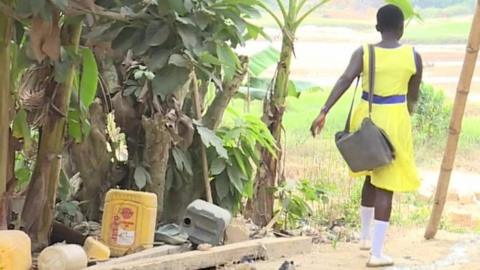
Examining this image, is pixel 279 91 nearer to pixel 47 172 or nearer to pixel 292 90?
pixel 292 90

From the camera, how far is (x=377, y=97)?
171 inches

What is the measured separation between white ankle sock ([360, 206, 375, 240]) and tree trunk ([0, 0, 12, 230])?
1.84 meters

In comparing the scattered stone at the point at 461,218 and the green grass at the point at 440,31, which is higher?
the green grass at the point at 440,31

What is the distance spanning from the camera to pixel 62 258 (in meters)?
3.66

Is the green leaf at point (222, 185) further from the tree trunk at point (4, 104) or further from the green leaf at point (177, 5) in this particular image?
the green leaf at point (177, 5)

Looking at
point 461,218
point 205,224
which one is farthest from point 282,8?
point 461,218

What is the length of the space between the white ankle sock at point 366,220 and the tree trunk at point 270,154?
0.79m

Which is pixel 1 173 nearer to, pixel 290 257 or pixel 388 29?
pixel 290 257

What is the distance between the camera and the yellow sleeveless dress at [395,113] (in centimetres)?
431

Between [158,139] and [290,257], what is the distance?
2.96 ft

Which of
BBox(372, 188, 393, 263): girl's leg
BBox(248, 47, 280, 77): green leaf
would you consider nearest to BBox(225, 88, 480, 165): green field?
BBox(248, 47, 280, 77): green leaf

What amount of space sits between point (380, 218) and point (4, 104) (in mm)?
1838

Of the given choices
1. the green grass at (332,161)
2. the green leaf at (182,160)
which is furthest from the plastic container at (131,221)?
the green grass at (332,161)

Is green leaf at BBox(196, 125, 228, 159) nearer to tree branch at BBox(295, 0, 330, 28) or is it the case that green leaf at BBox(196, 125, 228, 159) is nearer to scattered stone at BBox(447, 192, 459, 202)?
tree branch at BBox(295, 0, 330, 28)
